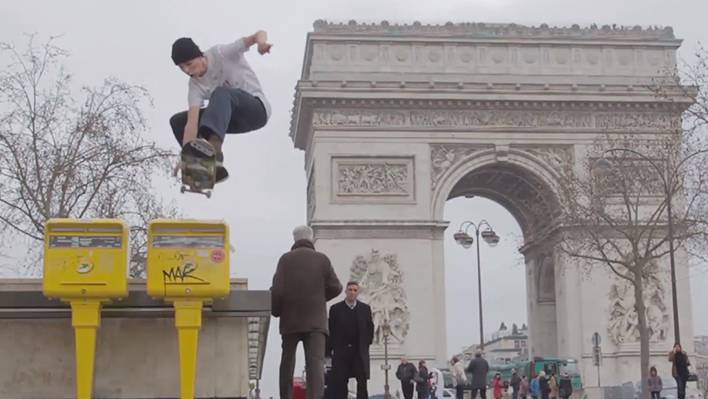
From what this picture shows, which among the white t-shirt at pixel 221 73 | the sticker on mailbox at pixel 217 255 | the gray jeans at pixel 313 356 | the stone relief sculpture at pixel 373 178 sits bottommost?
the gray jeans at pixel 313 356

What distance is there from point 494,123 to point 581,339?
7806 mm

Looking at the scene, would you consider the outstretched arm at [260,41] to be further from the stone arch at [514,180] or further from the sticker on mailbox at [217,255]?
the stone arch at [514,180]

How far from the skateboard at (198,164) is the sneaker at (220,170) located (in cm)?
7

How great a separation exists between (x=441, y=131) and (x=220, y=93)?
3517 cm

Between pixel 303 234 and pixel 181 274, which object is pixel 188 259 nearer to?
pixel 181 274

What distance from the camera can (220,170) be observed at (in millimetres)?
6285

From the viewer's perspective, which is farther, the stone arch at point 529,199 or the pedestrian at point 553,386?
the stone arch at point 529,199

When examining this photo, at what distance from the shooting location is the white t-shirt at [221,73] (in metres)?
6.28

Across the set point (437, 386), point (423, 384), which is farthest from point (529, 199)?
point (423, 384)

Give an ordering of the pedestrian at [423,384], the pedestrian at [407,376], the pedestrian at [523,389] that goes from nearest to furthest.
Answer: the pedestrian at [407,376], the pedestrian at [423,384], the pedestrian at [523,389]

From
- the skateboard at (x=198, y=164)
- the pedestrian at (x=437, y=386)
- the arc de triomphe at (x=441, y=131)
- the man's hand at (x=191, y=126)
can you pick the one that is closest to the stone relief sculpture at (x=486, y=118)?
the arc de triomphe at (x=441, y=131)

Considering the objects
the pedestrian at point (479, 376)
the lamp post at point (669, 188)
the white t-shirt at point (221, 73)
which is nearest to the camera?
the white t-shirt at point (221, 73)

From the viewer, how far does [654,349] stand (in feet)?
132

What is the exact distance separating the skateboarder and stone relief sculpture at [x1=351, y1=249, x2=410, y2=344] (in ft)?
109
